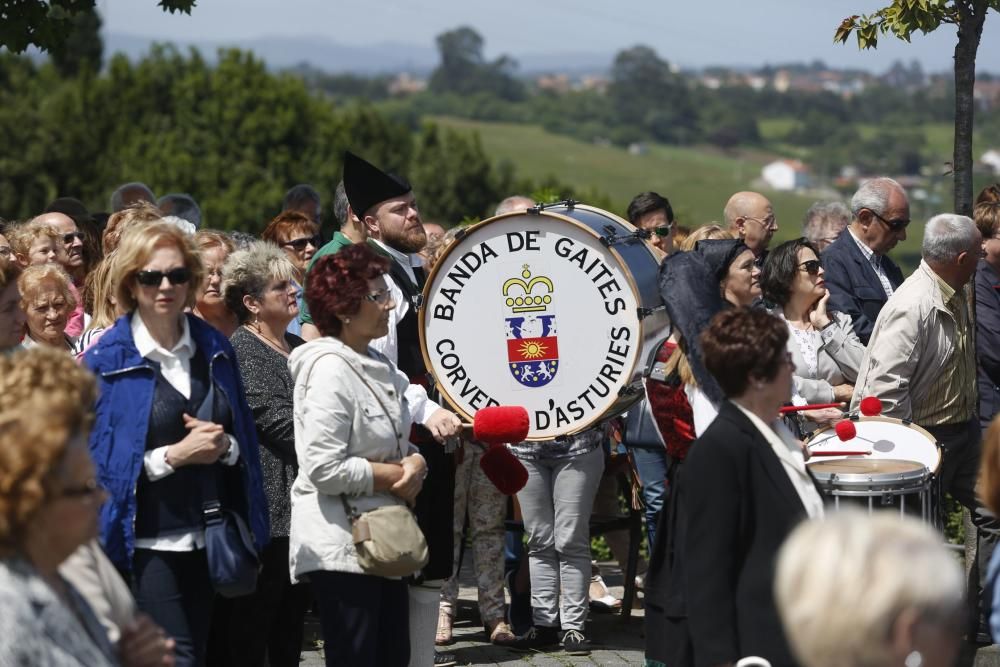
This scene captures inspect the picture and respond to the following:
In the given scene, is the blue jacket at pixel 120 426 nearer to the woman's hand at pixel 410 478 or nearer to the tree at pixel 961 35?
the woman's hand at pixel 410 478

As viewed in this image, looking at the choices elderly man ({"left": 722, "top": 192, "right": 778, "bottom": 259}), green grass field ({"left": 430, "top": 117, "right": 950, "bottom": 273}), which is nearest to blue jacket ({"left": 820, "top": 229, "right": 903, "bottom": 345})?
elderly man ({"left": 722, "top": 192, "right": 778, "bottom": 259})

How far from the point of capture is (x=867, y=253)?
327 inches

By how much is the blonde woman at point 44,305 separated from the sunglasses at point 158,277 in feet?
4.68

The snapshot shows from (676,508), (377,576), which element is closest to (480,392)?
(377,576)

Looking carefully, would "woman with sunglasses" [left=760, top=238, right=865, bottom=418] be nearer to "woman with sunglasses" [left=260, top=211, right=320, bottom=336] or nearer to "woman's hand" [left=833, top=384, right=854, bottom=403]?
"woman's hand" [left=833, top=384, right=854, bottom=403]

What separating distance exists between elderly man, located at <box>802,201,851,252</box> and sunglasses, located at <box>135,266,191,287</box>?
5.64 m

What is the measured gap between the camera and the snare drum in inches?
217

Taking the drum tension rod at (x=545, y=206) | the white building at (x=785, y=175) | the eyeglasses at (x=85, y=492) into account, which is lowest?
the eyeglasses at (x=85, y=492)

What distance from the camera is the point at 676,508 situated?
15.8ft

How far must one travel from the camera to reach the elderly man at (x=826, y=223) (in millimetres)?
9836

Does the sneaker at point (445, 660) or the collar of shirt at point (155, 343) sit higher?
the collar of shirt at point (155, 343)

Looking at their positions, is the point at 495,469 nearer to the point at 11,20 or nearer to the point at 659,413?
the point at 659,413

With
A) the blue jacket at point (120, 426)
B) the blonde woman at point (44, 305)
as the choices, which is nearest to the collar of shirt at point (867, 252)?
the blonde woman at point (44, 305)

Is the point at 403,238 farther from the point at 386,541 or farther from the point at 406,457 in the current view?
the point at 386,541
